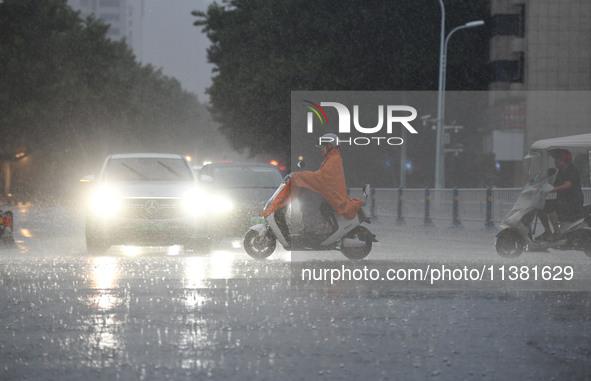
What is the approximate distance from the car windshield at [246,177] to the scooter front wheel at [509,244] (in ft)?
19.8

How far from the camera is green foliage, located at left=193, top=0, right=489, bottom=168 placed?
49.3 meters

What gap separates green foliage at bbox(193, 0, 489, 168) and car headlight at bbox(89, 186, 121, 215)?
107ft

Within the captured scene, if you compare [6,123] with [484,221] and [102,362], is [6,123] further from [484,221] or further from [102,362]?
[102,362]

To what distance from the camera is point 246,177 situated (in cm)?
2073

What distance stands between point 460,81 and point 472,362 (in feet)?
156

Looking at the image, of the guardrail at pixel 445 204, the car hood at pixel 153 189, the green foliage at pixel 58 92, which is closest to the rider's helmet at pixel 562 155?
the car hood at pixel 153 189

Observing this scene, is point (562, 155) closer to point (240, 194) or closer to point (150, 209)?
point (150, 209)

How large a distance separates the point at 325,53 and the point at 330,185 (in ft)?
117

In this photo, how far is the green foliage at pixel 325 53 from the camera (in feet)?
162

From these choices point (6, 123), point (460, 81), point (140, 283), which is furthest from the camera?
point (460, 81)

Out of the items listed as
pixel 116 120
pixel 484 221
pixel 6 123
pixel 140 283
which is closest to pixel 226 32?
pixel 116 120

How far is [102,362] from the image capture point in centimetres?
689

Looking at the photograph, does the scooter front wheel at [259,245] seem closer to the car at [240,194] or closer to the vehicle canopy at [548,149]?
the car at [240,194]

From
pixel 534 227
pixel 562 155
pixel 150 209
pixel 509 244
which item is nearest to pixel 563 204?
pixel 534 227
